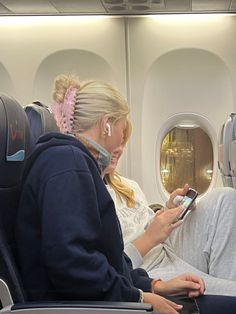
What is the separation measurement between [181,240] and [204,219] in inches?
6.5

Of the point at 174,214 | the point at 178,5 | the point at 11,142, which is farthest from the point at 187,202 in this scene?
the point at 178,5

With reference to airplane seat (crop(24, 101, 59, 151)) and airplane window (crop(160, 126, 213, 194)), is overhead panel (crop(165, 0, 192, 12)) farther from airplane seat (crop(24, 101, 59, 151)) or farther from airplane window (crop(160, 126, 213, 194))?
airplane seat (crop(24, 101, 59, 151))

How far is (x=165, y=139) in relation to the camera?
4.53 metres

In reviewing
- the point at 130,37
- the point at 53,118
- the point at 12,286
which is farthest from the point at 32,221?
the point at 130,37

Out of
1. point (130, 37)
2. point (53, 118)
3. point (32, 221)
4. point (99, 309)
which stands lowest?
point (99, 309)

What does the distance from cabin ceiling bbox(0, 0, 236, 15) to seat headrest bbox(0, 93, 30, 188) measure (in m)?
2.48

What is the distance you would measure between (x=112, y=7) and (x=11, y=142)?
2.71m

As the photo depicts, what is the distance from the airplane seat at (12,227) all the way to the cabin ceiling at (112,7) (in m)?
2.48

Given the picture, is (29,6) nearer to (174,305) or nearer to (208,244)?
(208,244)

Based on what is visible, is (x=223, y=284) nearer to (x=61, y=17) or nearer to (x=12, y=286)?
(x=12, y=286)

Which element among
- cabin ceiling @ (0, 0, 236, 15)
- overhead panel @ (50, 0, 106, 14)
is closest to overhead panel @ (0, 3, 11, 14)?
cabin ceiling @ (0, 0, 236, 15)

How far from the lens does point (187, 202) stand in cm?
236

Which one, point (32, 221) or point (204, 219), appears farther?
point (204, 219)

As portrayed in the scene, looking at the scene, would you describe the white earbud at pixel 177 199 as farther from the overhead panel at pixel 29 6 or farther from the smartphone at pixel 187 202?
the overhead panel at pixel 29 6
